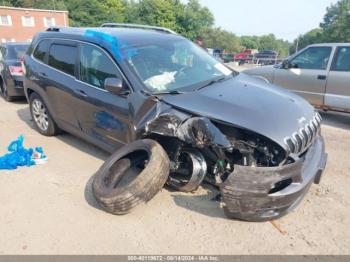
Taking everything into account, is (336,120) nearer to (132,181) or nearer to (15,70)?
(132,181)

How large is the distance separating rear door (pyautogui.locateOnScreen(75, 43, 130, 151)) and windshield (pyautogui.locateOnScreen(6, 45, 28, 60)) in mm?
5293

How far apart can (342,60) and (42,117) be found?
6063mm

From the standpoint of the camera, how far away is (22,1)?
63594mm

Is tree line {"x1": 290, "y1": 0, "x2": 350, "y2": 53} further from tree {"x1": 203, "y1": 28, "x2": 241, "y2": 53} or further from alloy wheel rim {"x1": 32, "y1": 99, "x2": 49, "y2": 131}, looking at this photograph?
alloy wheel rim {"x1": 32, "y1": 99, "x2": 49, "y2": 131}

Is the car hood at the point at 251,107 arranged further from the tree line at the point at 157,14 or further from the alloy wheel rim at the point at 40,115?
the tree line at the point at 157,14

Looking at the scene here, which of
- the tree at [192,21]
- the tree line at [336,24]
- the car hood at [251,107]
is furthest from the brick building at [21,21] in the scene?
the tree line at [336,24]

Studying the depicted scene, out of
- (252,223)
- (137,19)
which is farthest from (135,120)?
(137,19)

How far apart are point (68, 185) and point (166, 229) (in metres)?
1.56

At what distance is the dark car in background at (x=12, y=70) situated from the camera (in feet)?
26.5

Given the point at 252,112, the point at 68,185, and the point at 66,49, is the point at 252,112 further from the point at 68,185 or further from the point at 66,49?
the point at 66,49

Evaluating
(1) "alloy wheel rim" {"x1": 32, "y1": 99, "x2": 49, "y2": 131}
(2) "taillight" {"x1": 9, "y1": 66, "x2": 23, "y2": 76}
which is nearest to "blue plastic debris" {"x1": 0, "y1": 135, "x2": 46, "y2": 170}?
(1) "alloy wheel rim" {"x1": 32, "y1": 99, "x2": 49, "y2": 131}

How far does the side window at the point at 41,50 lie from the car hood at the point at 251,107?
293 centimetres

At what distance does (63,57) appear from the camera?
15.5ft

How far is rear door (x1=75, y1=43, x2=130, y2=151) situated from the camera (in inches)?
146
